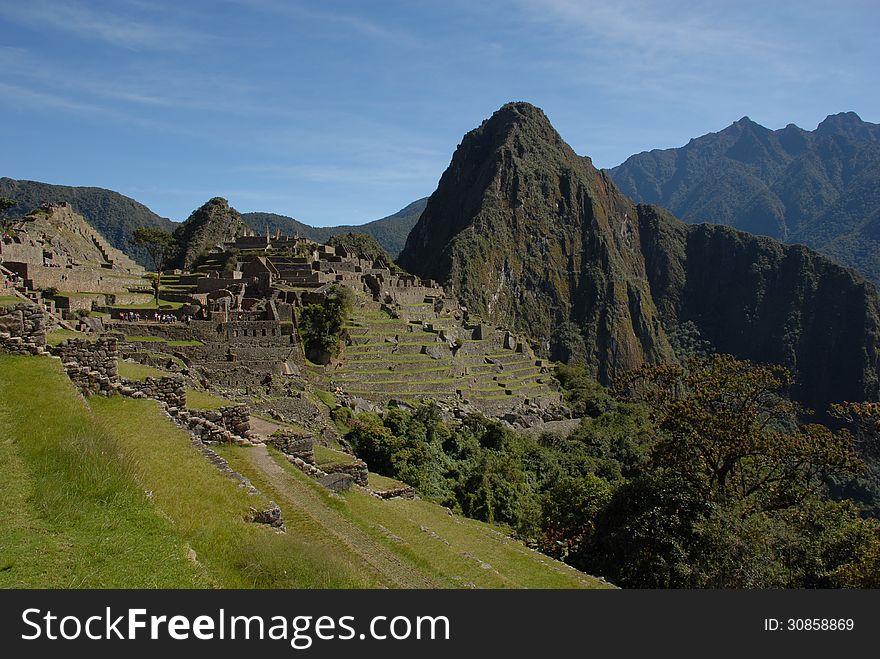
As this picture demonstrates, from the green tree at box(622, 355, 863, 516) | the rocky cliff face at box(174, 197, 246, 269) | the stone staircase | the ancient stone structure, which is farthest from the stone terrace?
the rocky cliff face at box(174, 197, 246, 269)

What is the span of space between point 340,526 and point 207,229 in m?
74.9

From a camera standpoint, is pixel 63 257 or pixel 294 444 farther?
pixel 63 257

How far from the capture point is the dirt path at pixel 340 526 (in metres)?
8.55

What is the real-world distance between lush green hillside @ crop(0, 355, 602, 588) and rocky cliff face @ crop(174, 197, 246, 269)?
63.2 meters

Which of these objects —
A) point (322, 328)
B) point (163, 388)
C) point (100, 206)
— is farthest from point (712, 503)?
point (100, 206)

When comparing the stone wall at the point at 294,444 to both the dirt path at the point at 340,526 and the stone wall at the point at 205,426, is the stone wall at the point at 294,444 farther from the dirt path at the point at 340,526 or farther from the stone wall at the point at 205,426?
the dirt path at the point at 340,526

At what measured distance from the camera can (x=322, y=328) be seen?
3609 cm

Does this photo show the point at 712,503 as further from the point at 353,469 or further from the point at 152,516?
the point at 152,516

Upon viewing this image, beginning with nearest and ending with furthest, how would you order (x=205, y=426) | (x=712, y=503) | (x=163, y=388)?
(x=205, y=426) < (x=163, y=388) < (x=712, y=503)

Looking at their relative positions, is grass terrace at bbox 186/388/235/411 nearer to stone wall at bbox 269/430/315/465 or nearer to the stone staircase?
stone wall at bbox 269/430/315/465

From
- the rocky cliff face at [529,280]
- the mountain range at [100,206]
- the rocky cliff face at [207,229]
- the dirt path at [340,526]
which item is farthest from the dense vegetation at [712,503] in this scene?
the rocky cliff face at [529,280]

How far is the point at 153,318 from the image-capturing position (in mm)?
29016

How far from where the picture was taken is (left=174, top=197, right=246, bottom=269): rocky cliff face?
236 feet

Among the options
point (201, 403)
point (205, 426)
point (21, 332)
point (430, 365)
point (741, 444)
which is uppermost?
point (21, 332)
